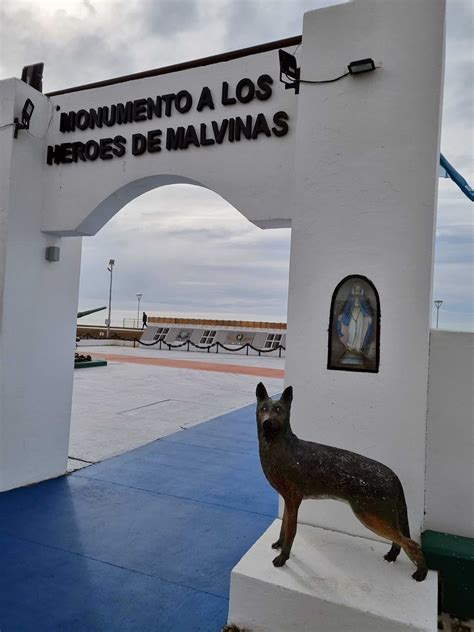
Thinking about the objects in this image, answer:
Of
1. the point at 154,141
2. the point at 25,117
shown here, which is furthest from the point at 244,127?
the point at 25,117

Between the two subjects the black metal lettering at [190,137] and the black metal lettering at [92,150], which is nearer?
the black metal lettering at [190,137]

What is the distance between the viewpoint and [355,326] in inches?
123

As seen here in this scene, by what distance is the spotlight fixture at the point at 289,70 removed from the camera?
3.53 meters

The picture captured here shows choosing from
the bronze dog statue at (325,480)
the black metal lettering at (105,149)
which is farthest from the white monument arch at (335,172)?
the bronze dog statue at (325,480)

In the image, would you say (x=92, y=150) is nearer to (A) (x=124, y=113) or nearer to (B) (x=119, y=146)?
(B) (x=119, y=146)

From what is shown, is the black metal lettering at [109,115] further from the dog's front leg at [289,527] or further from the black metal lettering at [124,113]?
the dog's front leg at [289,527]

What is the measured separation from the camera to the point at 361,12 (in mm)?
3229

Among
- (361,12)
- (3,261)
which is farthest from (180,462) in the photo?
(361,12)

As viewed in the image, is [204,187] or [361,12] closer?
[361,12]

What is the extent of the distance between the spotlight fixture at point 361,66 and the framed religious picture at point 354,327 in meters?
1.40

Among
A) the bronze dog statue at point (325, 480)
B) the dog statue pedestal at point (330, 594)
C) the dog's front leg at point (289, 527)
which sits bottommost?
the dog statue pedestal at point (330, 594)

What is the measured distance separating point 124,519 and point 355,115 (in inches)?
149

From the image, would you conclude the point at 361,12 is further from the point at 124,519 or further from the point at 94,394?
the point at 94,394

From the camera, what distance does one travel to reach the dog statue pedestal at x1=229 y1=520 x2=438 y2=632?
2266mm
